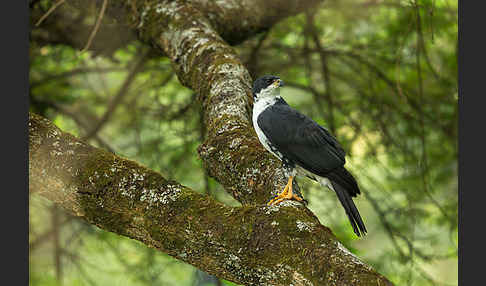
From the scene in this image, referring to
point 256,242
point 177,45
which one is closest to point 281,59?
point 177,45

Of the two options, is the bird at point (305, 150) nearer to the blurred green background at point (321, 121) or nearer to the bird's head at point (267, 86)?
the bird's head at point (267, 86)

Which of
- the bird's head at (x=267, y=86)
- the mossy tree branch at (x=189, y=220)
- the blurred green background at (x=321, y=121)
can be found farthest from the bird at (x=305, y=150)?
the blurred green background at (x=321, y=121)

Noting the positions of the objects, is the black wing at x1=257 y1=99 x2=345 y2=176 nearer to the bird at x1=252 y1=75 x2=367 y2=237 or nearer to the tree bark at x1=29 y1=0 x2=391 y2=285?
the bird at x1=252 y1=75 x2=367 y2=237

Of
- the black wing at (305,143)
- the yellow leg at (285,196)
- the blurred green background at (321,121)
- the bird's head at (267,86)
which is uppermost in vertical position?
the bird's head at (267,86)

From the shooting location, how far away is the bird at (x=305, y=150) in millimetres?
2746

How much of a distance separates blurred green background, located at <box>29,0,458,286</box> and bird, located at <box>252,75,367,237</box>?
1536 mm

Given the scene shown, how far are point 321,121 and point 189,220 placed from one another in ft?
8.53

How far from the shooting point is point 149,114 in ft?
17.7

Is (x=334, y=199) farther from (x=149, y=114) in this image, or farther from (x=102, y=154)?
(x=102, y=154)

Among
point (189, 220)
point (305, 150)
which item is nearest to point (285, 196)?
point (305, 150)

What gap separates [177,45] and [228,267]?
7.66 ft

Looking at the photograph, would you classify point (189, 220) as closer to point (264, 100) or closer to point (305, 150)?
point (305, 150)

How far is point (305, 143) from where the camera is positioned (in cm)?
286

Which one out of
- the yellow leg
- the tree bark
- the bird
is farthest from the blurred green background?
the yellow leg
